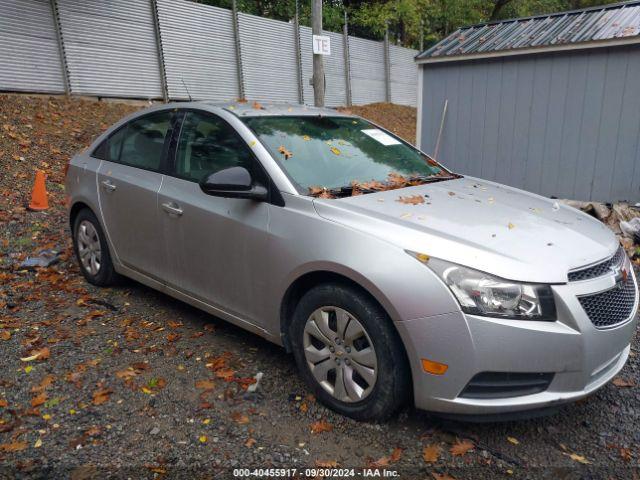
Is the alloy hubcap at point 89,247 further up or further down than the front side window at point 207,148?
further down

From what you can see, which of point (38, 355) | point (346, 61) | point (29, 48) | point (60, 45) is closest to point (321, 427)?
point (38, 355)

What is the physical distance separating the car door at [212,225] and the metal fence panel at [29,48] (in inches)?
302

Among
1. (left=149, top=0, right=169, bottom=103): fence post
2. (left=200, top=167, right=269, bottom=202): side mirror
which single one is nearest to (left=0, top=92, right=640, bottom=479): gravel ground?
(left=200, top=167, right=269, bottom=202): side mirror

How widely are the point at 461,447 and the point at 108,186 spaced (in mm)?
3372

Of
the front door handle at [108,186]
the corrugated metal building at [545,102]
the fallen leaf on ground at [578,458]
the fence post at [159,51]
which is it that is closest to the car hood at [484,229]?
the fallen leaf on ground at [578,458]

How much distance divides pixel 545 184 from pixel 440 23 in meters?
19.4

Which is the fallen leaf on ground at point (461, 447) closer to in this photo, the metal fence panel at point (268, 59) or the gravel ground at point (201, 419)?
the gravel ground at point (201, 419)

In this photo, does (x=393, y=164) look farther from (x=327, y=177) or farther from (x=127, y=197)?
(x=127, y=197)

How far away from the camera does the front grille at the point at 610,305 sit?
2615mm

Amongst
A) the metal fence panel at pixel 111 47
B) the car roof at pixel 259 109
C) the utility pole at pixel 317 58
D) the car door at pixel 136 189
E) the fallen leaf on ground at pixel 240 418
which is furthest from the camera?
the metal fence panel at pixel 111 47

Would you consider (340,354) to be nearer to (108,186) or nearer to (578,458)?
(578,458)

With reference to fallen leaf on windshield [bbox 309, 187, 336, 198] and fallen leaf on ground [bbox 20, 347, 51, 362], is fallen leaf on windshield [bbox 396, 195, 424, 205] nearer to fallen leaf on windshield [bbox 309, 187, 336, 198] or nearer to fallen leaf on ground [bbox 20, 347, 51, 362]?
fallen leaf on windshield [bbox 309, 187, 336, 198]

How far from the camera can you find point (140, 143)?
14.5ft

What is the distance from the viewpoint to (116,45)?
1152cm
